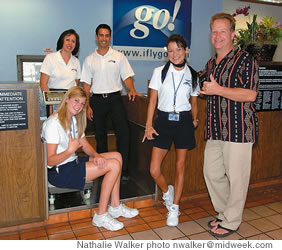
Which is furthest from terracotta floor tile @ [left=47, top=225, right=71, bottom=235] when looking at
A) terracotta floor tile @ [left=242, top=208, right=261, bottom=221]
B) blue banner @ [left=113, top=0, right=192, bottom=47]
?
blue banner @ [left=113, top=0, right=192, bottom=47]

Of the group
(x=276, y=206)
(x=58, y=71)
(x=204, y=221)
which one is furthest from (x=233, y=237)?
(x=58, y=71)

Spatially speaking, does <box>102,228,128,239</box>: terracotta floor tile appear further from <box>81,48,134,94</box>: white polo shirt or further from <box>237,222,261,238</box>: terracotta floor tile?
<box>81,48,134,94</box>: white polo shirt

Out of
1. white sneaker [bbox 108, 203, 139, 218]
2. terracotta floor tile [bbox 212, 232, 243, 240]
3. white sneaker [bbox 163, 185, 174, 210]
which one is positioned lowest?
terracotta floor tile [bbox 212, 232, 243, 240]

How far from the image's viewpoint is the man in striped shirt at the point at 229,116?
91.3 inches

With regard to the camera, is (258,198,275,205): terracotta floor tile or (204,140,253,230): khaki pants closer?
(204,140,253,230): khaki pants

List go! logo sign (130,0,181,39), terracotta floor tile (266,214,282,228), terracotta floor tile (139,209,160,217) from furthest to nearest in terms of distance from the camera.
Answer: go! logo sign (130,0,181,39)
terracotta floor tile (139,209,160,217)
terracotta floor tile (266,214,282,228)

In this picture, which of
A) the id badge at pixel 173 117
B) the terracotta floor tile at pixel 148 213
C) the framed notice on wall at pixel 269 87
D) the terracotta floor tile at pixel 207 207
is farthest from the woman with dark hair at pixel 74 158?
the framed notice on wall at pixel 269 87

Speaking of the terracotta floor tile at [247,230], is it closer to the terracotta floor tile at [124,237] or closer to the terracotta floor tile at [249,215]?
the terracotta floor tile at [249,215]

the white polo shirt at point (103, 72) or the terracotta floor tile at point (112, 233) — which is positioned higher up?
the white polo shirt at point (103, 72)

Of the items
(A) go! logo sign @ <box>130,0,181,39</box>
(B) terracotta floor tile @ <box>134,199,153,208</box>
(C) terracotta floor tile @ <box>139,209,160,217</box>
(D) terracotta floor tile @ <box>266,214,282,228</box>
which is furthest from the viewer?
(A) go! logo sign @ <box>130,0,181,39</box>

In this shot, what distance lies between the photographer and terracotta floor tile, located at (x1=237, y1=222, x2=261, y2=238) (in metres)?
2.67

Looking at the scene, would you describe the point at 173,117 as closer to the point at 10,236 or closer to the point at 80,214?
the point at 80,214

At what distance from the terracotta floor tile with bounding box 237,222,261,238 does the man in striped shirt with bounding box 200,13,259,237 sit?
0.10 m

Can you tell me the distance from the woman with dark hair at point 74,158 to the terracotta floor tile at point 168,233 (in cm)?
32
